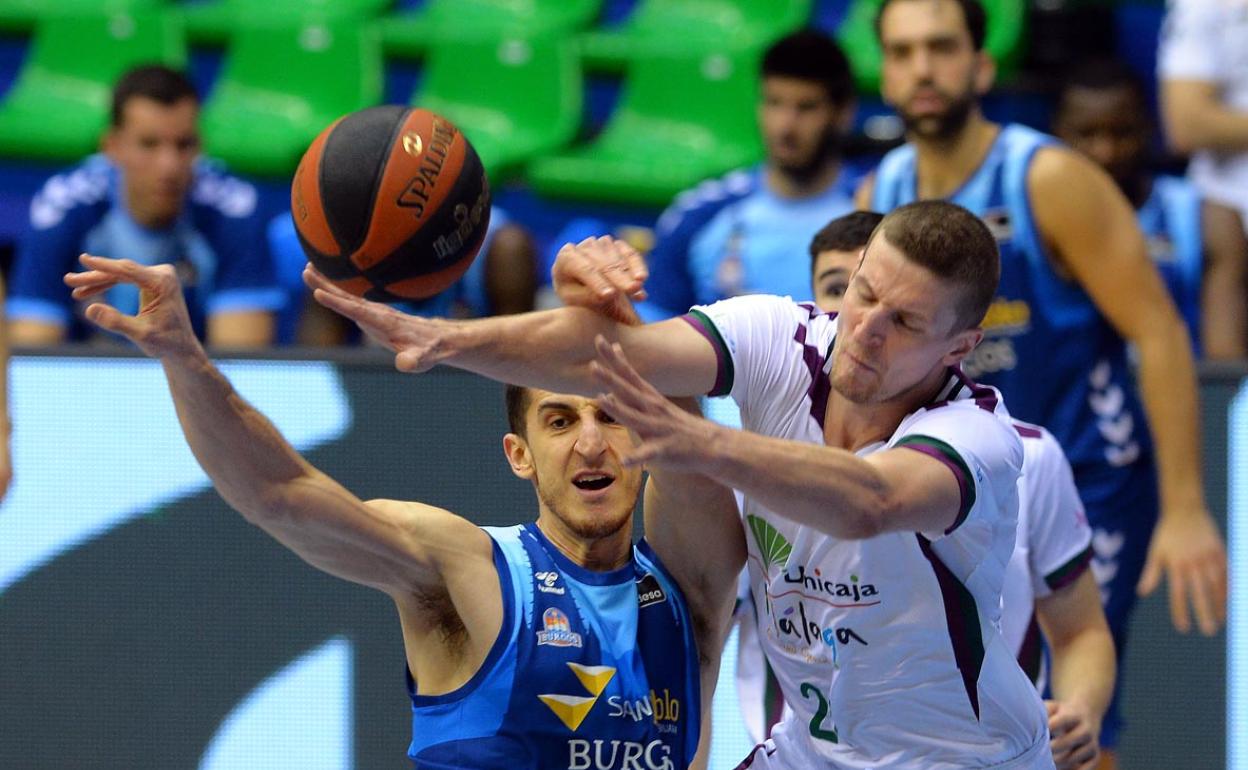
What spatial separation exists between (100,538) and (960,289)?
10.2ft

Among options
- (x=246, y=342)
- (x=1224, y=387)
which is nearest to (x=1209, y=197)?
(x=1224, y=387)

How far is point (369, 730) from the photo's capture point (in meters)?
5.52

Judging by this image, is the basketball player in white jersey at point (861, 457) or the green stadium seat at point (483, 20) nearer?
the basketball player in white jersey at point (861, 457)

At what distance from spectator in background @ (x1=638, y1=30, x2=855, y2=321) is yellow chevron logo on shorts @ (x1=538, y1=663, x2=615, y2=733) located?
2728 mm

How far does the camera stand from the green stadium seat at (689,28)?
27.7 feet

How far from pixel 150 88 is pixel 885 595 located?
422 cm

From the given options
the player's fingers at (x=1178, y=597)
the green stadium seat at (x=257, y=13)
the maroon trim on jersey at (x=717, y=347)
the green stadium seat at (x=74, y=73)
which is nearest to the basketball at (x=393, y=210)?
the maroon trim on jersey at (x=717, y=347)

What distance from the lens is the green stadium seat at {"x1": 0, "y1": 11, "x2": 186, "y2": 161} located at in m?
8.34

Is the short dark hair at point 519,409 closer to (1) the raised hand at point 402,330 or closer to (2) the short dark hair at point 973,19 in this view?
(1) the raised hand at point 402,330

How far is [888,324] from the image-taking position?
10.7ft

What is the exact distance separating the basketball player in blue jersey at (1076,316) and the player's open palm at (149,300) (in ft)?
8.76

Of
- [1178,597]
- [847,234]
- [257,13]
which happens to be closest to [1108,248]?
[1178,597]

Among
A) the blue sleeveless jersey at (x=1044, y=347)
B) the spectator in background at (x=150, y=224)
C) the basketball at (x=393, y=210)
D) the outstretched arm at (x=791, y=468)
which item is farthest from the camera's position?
the spectator in background at (x=150, y=224)

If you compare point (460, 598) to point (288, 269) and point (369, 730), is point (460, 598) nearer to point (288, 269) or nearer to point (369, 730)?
point (369, 730)
